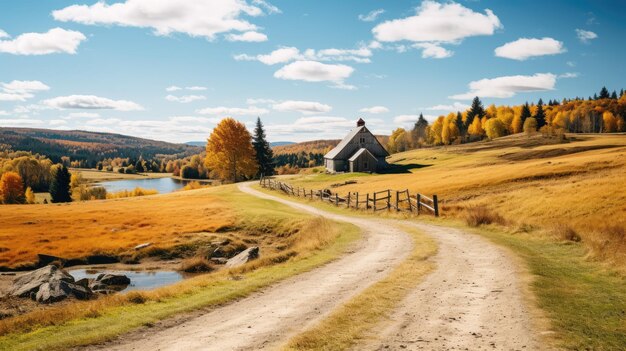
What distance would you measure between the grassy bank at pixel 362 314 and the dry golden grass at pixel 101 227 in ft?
70.9

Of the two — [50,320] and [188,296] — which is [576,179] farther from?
[50,320]

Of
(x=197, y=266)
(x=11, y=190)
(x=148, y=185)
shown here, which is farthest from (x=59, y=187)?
(x=197, y=266)

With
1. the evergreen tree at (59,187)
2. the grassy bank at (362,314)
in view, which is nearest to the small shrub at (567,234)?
the grassy bank at (362,314)

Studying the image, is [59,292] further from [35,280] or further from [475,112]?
[475,112]

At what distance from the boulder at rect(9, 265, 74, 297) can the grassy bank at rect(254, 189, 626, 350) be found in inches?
649

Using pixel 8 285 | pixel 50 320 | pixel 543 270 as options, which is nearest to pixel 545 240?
pixel 543 270

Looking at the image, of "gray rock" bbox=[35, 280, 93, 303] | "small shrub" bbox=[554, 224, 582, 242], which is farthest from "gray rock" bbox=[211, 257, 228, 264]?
"small shrub" bbox=[554, 224, 582, 242]

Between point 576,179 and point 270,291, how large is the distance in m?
35.7

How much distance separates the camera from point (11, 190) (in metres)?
103

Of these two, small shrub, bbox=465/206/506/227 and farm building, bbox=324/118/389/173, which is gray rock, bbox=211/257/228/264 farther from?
farm building, bbox=324/118/389/173

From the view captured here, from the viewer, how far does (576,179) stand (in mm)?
37438

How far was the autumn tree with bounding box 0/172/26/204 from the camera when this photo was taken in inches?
3989

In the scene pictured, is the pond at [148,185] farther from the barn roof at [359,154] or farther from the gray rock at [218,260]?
the gray rock at [218,260]

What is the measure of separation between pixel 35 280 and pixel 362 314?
1780 cm
